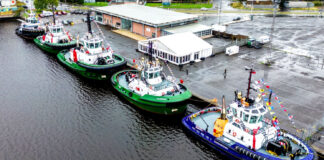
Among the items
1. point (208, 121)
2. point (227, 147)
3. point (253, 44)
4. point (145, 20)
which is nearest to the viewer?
point (227, 147)

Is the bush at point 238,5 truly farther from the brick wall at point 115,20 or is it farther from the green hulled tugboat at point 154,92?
the green hulled tugboat at point 154,92

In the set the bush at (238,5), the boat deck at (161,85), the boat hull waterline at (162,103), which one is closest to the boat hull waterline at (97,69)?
the boat deck at (161,85)

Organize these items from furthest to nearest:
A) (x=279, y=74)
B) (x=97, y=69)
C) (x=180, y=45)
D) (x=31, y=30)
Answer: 1. (x=31, y=30)
2. (x=180, y=45)
3. (x=279, y=74)
4. (x=97, y=69)

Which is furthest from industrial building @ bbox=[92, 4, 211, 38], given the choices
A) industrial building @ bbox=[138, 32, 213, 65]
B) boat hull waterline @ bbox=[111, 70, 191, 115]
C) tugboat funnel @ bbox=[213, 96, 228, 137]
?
tugboat funnel @ bbox=[213, 96, 228, 137]

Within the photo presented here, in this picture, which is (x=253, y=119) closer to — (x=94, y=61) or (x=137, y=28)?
(x=94, y=61)

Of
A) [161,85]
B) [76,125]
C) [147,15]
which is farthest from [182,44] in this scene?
[76,125]

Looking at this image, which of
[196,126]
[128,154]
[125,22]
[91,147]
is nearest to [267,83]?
[196,126]
